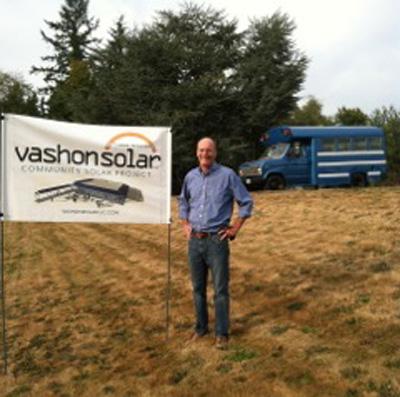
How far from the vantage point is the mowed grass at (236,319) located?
13.5ft

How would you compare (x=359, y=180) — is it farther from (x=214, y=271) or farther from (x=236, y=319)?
(x=214, y=271)

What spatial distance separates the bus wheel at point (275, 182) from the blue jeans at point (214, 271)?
16532 millimetres

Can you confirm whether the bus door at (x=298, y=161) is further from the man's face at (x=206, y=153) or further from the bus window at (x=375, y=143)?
the man's face at (x=206, y=153)

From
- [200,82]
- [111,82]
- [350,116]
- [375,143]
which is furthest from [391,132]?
[350,116]

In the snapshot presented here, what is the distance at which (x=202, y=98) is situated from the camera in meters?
27.6

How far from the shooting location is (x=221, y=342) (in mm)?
4836

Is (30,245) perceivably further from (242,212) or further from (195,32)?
(195,32)

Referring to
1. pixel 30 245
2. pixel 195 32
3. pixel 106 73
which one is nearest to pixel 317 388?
pixel 30 245

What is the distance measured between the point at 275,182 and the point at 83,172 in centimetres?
1680

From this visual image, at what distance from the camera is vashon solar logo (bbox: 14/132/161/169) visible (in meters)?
5.00

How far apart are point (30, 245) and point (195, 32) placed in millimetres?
20454

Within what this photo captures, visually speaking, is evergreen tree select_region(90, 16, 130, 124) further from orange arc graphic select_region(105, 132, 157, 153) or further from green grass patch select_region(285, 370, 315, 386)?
green grass patch select_region(285, 370, 315, 386)

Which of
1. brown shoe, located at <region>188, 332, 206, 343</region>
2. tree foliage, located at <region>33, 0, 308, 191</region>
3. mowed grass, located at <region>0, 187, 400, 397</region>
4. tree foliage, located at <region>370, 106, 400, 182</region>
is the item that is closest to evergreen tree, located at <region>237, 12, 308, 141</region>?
tree foliage, located at <region>33, 0, 308, 191</region>

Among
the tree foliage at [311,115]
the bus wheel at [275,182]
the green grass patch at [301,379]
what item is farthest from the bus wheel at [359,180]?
the tree foliage at [311,115]
